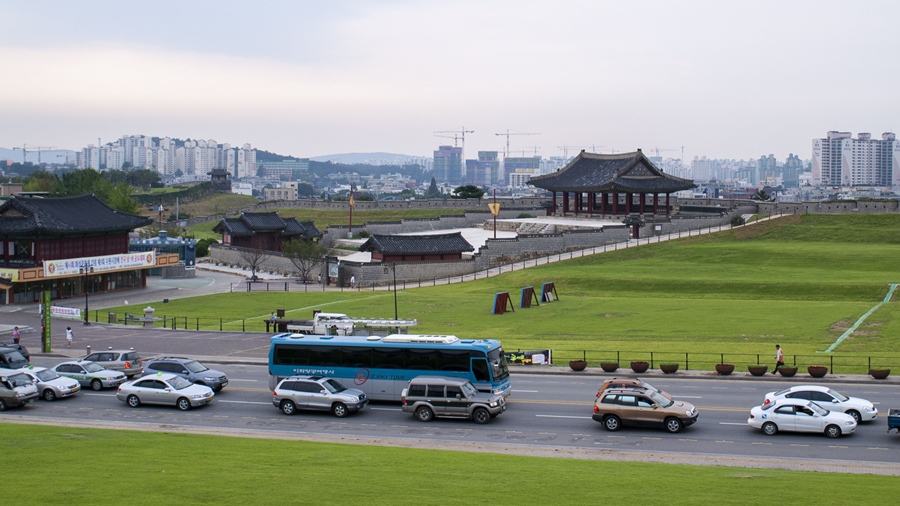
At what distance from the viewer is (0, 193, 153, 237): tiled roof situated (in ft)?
218

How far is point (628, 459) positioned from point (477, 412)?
6733mm

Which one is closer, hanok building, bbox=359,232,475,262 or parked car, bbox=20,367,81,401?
parked car, bbox=20,367,81,401

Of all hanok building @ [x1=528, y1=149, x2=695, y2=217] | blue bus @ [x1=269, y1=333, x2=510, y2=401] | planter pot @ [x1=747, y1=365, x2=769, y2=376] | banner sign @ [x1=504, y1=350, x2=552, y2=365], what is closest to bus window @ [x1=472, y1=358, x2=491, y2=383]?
blue bus @ [x1=269, y1=333, x2=510, y2=401]

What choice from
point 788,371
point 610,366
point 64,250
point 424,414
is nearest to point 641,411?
point 424,414

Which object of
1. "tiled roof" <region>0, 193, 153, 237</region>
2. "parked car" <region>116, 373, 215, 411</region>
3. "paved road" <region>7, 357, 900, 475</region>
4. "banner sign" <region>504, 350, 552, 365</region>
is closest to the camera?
"paved road" <region>7, 357, 900, 475</region>

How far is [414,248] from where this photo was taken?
266ft

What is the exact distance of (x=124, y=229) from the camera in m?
76.3

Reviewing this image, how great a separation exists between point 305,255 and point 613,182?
126 ft

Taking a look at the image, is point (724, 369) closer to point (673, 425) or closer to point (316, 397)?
point (673, 425)

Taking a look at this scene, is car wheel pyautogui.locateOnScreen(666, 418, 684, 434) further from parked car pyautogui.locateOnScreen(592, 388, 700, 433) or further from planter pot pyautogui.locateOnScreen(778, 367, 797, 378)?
planter pot pyautogui.locateOnScreen(778, 367, 797, 378)

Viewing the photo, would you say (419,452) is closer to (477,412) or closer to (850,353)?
(477,412)

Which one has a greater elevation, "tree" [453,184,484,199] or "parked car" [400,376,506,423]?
"tree" [453,184,484,199]

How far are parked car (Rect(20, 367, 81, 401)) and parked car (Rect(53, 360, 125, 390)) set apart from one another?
1.26m

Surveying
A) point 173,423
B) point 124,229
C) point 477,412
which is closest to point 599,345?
point 477,412
